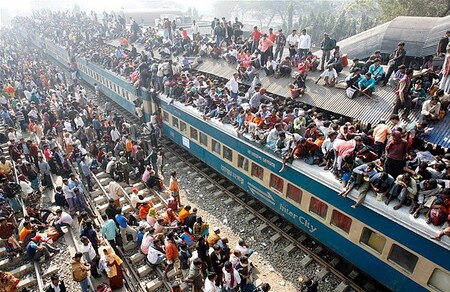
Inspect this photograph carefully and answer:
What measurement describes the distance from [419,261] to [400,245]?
46 centimetres

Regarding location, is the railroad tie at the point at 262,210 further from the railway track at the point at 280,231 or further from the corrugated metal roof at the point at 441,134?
the corrugated metal roof at the point at 441,134

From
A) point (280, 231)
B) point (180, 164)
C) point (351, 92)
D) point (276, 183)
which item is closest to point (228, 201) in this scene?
point (280, 231)

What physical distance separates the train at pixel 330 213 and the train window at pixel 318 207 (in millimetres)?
31

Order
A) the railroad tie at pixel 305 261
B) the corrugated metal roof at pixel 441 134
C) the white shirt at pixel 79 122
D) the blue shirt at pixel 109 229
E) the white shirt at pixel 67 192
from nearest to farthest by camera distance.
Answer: the corrugated metal roof at pixel 441 134 < the blue shirt at pixel 109 229 < the railroad tie at pixel 305 261 < the white shirt at pixel 67 192 < the white shirt at pixel 79 122

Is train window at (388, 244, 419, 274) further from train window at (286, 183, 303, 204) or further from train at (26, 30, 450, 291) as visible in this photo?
train window at (286, 183, 303, 204)

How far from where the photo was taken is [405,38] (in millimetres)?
15344

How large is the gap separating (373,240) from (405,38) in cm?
1161

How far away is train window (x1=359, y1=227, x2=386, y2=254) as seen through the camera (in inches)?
304

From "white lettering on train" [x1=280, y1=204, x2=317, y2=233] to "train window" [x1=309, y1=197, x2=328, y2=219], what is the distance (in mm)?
516

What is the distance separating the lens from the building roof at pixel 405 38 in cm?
1454

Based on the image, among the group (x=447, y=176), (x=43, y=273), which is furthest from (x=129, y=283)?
(x=447, y=176)

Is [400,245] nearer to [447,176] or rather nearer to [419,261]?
[419,261]

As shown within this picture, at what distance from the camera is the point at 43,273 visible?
9219mm

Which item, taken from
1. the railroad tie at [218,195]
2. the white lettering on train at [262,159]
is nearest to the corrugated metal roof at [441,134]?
the white lettering on train at [262,159]
